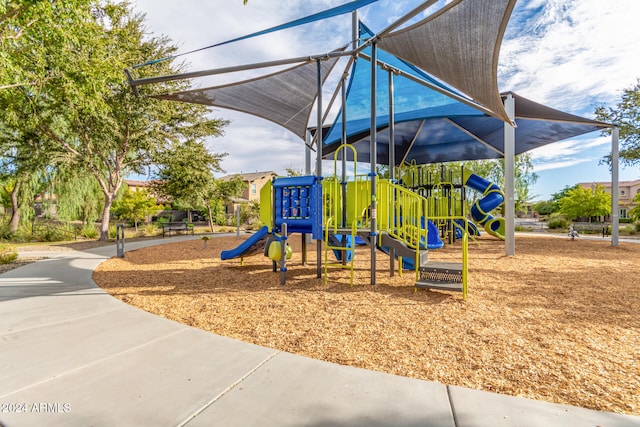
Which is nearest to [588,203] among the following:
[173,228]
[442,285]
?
[442,285]

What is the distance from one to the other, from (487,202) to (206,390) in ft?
50.3

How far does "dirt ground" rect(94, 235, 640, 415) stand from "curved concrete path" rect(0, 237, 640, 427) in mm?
270

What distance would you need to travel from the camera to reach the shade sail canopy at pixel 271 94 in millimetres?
8188

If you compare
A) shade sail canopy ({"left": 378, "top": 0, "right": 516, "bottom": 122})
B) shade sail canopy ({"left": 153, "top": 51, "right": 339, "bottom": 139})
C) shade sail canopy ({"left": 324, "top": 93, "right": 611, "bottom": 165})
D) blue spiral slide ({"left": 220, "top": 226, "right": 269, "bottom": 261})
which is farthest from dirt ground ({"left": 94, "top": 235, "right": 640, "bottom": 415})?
shade sail canopy ({"left": 324, "top": 93, "right": 611, "bottom": 165})

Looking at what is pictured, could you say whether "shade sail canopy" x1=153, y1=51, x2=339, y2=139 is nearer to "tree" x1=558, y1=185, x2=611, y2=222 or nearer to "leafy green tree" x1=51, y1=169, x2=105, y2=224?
"leafy green tree" x1=51, y1=169, x2=105, y2=224

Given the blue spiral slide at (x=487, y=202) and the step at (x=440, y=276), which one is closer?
the step at (x=440, y=276)

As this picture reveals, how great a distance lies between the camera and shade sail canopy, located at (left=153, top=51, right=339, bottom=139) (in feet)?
26.9

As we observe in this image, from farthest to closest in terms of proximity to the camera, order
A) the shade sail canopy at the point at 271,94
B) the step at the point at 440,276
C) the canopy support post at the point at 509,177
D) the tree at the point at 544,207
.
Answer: the tree at the point at 544,207 → the canopy support post at the point at 509,177 → the shade sail canopy at the point at 271,94 → the step at the point at 440,276

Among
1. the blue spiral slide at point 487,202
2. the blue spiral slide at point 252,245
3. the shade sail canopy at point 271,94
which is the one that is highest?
the shade sail canopy at point 271,94

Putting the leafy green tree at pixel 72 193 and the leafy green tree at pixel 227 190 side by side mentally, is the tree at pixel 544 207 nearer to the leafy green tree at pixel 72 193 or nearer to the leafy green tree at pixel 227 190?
the leafy green tree at pixel 227 190

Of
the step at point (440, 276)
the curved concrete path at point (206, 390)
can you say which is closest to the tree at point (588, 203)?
the step at point (440, 276)

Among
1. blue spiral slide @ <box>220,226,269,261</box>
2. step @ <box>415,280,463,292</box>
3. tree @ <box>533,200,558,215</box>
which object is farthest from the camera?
tree @ <box>533,200,558,215</box>

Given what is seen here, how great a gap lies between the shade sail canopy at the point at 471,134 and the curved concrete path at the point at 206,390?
371 inches

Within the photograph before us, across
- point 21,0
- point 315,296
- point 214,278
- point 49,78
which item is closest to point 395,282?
point 315,296
